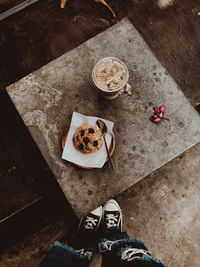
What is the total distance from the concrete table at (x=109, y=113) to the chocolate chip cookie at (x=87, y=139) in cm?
18

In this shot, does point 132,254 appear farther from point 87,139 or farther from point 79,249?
point 87,139

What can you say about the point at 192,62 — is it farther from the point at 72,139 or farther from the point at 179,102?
the point at 72,139

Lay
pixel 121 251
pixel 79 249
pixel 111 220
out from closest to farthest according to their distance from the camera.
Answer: pixel 121 251
pixel 79 249
pixel 111 220

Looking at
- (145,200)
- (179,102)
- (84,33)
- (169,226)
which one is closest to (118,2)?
(84,33)

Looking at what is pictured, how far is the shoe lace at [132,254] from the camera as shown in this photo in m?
1.86

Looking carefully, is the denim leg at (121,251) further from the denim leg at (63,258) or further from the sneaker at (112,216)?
the denim leg at (63,258)

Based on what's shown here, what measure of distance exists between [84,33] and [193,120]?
6.04ft

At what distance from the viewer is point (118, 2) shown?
10.1ft

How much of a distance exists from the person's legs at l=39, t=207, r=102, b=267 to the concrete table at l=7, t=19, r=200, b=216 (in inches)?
22.2

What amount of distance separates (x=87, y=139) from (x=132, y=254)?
105 centimetres

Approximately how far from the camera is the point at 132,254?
1931 millimetres

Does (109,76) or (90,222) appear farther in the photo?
(90,222)

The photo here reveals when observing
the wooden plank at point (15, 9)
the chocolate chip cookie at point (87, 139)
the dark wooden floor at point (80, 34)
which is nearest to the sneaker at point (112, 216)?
the chocolate chip cookie at point (87, 139)

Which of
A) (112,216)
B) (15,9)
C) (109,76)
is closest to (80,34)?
(15,9)
